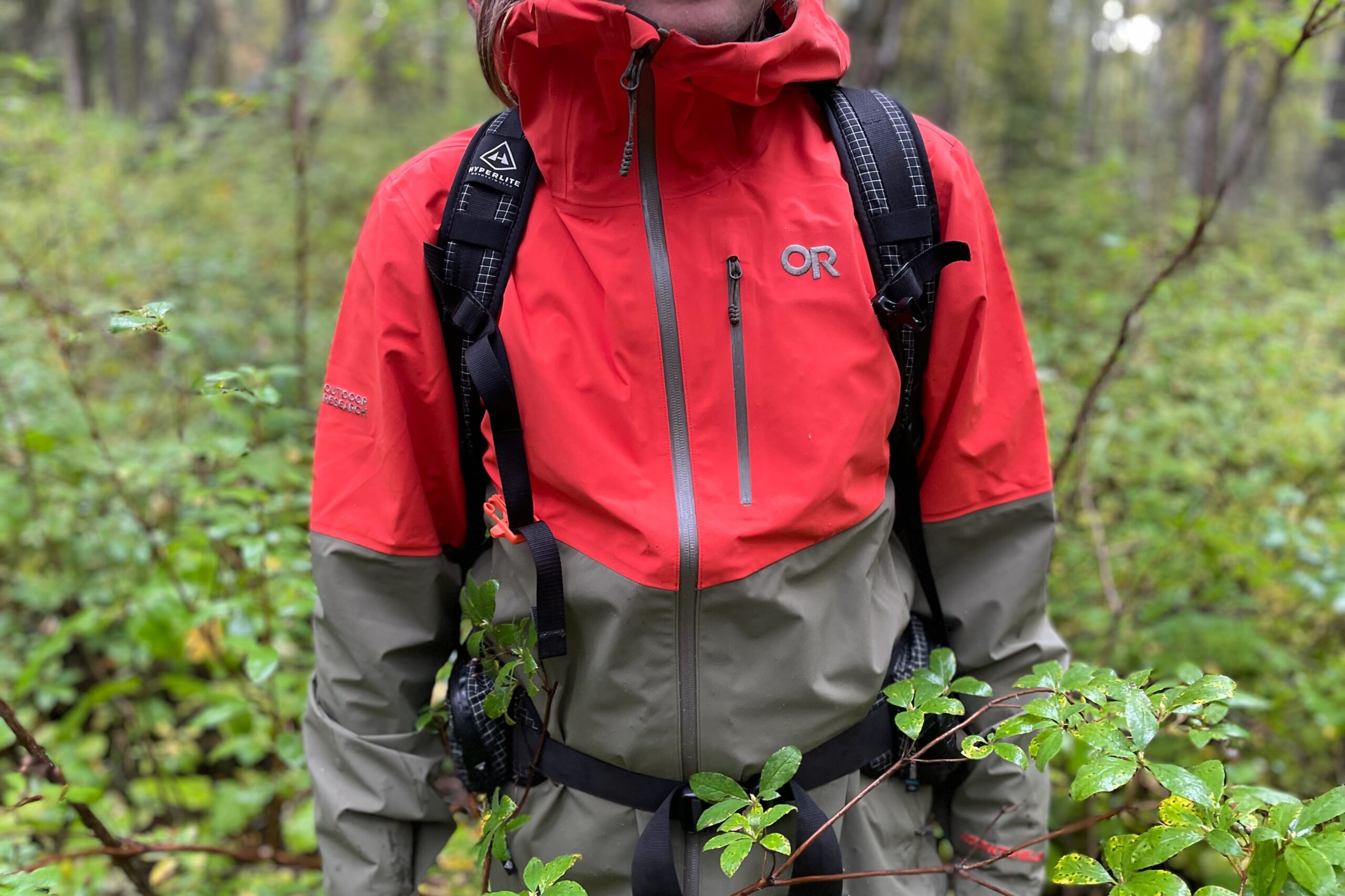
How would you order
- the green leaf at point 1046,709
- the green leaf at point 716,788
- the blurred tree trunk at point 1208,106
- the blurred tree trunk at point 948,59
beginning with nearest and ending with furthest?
1. the green leaf at point 1046,709
2. the green leaf at point 716,788
3. the blurred tree trunk at point 1208,106
4. the blurred tree trunk at point 948,59

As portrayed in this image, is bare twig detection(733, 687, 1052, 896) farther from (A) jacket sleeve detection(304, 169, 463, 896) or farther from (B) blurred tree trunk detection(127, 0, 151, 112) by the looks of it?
(B) blurred tree trunk detection(127, 0, 151, 112)

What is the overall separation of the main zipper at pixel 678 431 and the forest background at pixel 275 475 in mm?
856

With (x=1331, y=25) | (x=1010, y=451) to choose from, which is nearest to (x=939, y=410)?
(x=1010, y=451)

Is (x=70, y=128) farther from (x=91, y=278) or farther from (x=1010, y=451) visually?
(x=1010, y=451)

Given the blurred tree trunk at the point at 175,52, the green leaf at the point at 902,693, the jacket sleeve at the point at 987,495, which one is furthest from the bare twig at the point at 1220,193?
the blurred tree trunk at the point at 175,52

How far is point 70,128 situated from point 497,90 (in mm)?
14384

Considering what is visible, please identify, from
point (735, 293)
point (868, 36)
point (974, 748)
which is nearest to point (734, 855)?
point (974, 748)

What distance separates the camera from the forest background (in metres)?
2.58

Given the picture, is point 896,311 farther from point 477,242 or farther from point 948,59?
point 948,59

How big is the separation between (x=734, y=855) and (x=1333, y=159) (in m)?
13.0

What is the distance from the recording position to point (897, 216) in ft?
4.66

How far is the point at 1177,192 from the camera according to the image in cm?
1114

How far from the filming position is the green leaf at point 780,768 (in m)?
1.25

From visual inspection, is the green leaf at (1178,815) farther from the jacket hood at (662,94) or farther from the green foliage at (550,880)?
the jacket hood at (662,94)
